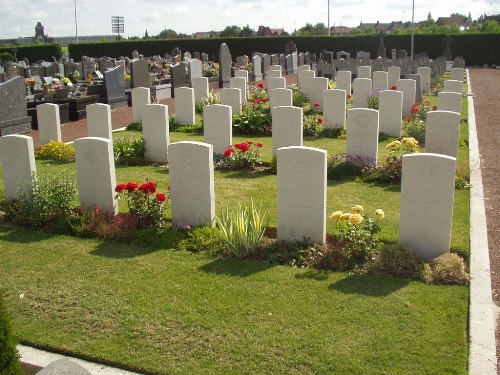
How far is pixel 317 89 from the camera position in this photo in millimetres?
19562

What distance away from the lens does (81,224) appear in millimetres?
7730

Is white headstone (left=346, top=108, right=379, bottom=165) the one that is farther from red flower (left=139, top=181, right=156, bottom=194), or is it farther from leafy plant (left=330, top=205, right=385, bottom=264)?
red flower (left=139, top=181, right=156, bottom=194)

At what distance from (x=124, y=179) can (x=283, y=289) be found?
5579mm

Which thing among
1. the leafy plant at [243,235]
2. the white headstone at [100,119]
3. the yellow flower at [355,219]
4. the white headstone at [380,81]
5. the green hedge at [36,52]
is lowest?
the leafy plant at [243,235]

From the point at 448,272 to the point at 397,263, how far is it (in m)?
0.53

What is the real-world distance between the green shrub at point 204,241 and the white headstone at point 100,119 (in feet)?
19.6

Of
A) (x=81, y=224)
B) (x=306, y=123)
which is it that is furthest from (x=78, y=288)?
(x=306, y=123)

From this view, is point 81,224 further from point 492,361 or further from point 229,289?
point 492,361

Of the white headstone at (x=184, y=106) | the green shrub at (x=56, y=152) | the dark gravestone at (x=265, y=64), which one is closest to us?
the green shrub at (x=56, y=152)

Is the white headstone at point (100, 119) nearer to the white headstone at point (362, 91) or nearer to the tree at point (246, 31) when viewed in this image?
the white headstone at point (362, 91)

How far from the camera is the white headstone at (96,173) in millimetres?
7910

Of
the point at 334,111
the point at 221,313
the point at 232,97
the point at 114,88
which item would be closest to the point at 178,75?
the point at 114,88

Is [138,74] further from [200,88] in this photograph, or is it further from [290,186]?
[290,186]

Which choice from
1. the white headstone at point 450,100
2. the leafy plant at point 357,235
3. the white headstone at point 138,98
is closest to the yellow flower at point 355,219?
the leafy plant at point 357,235
